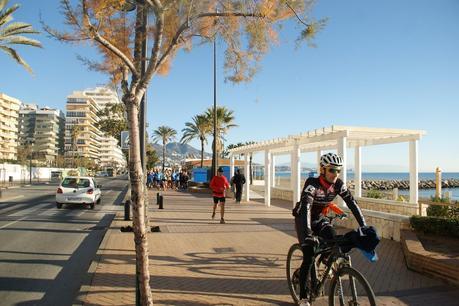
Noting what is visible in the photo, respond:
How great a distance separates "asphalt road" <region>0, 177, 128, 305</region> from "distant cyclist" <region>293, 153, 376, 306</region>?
324 cm

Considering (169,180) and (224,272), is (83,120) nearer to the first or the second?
(169,180)

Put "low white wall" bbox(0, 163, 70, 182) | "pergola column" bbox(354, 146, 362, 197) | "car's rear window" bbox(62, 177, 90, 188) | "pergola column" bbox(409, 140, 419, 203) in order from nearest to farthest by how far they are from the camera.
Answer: "pergola column" bbox(409, 140, 419, 203)
"pergola column" bbox(354, 146, 362, 197)
"car's rear window" bbox(62, 177, 90, 188)
"low white wall" bbox(0, 163, 70, 182)

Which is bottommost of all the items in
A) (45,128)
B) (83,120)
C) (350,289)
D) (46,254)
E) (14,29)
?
(46,254)

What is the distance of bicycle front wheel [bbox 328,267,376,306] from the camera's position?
3.81 metres

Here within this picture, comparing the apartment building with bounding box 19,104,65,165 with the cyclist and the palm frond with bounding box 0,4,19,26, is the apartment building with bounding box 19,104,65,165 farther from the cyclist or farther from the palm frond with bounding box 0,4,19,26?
the cyclist

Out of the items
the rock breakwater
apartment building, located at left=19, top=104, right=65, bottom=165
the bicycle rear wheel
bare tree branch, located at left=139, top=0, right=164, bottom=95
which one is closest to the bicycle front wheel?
the bicycle rear wheel

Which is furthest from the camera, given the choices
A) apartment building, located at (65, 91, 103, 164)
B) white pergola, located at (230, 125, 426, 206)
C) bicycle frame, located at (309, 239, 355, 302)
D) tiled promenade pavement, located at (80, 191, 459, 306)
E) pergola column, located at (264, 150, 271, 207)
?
apartment building, located at (65, 91, 103, 164)

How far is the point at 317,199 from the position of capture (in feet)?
16.1

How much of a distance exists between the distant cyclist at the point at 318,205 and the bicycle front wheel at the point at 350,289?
1.35 feet

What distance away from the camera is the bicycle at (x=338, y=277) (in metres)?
3.91

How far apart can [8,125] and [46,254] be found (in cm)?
12898

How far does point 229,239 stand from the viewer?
34.7 feet

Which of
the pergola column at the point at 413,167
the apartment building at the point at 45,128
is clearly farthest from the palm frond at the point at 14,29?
the apartment building at the point at 45,128

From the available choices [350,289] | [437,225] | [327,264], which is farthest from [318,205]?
[437,225]
